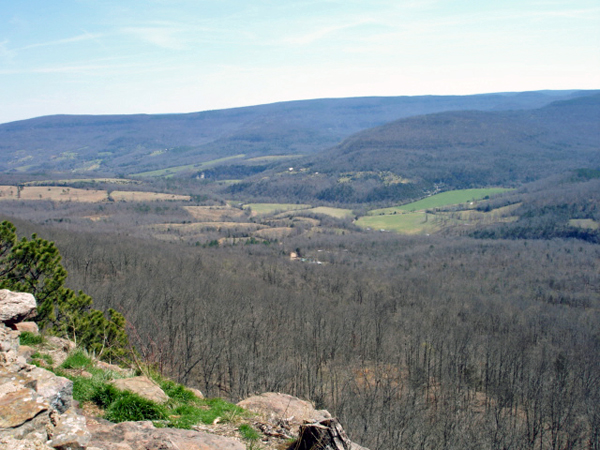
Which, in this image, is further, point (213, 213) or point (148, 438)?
point (213, 213)

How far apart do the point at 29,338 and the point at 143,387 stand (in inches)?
222

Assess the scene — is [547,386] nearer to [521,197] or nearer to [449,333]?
[449,333]

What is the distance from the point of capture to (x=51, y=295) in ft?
76.0

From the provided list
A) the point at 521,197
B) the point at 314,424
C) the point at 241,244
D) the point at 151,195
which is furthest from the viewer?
the point at 151,195

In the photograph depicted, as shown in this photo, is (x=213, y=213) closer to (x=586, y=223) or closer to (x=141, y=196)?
(x=141, y=196)

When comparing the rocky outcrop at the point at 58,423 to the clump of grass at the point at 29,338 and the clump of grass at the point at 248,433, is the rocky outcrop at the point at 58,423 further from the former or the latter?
the clump of grass at the point at 29,338

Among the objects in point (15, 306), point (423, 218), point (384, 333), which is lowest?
point (423, 218)

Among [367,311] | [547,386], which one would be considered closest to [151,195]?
[367,311]

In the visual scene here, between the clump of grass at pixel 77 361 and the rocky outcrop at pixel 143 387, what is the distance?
6.45ft

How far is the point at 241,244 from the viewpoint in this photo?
119812 mm

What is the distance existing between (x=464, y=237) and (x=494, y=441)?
10767 cm

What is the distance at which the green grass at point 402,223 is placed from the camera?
484 feet

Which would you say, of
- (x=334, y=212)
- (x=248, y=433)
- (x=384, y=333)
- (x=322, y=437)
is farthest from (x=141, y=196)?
(x=322, y=437)

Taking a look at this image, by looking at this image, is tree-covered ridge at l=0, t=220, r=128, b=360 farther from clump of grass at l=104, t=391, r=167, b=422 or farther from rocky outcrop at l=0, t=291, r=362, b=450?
clump of grass at l=104, t=391, r=167, b=422
